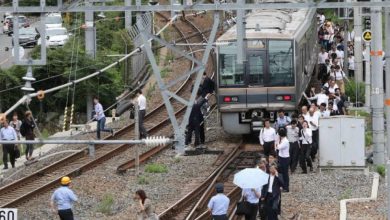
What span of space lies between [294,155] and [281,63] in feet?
15.8

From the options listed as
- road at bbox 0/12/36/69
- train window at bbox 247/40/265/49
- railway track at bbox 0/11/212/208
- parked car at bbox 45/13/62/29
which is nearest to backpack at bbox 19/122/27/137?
railway track at bbox 0/11/212/208

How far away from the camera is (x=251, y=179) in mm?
17953

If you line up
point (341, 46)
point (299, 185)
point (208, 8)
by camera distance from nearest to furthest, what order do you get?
point (208, 8) → point (299, 185) → point (341, 46)

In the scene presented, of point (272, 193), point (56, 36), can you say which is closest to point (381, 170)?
point (272, 193)

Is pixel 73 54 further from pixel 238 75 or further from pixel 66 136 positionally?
pixel 238 75

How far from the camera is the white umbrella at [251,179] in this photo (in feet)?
58.6

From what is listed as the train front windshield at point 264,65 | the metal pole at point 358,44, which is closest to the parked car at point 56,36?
the metal pole at point 358,44

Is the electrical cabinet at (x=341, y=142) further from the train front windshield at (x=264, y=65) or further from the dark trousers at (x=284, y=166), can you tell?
the train front windshield at (x=264, y=65)

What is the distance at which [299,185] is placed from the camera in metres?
23.4

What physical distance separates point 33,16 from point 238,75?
18.4m

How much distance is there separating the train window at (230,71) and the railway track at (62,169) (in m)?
2.43

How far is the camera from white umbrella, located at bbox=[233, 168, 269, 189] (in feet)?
58.6

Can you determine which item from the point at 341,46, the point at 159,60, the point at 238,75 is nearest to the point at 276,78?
the point at 238,75

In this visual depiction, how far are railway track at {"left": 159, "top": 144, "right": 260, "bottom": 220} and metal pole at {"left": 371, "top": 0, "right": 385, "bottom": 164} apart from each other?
2934 millimetres
